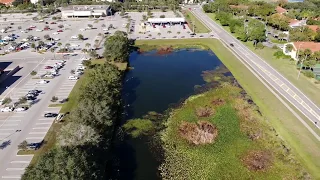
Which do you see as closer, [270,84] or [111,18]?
[270,84]

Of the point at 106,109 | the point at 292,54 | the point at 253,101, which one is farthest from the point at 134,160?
the point at 292,54

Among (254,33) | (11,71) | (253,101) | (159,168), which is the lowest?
(159,168)

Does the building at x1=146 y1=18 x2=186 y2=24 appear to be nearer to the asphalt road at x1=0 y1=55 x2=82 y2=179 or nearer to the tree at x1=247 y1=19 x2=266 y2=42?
the tree at x1=247 y1=19 x2=266 y2=42

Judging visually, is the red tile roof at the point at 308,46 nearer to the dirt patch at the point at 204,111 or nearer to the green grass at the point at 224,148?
the green grass at the point at 224,148

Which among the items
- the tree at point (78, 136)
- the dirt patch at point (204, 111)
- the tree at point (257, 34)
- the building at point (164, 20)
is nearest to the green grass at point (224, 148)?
the dirt patch at point (204, 111)

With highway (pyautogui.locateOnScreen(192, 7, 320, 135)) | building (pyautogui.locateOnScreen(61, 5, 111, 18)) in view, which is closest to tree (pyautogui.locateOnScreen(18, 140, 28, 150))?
highway (pyautogui.locateOnScreen(192, 7, 320, 135))

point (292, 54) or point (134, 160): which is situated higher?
point (292, 54)

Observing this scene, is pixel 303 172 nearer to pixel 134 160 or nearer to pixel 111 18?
pixel 134 160
